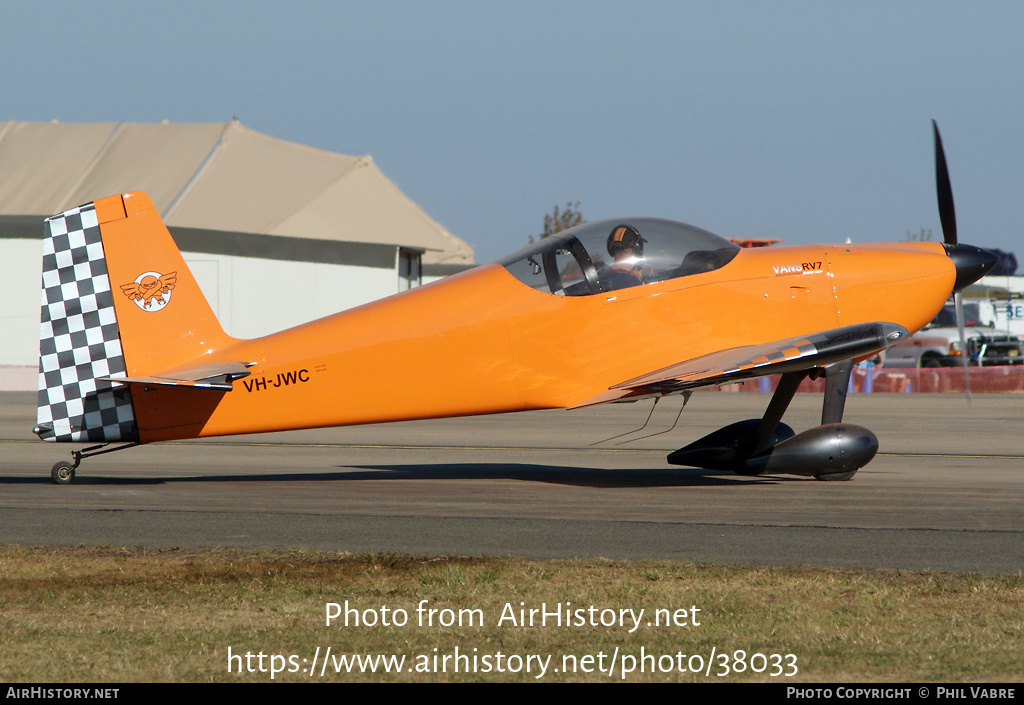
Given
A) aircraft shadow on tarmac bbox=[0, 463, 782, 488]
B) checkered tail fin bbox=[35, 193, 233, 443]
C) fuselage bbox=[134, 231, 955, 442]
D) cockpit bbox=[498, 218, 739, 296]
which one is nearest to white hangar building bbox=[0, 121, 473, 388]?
aircraft shadow on tarmac bbox=[0, 463, 782, 488]

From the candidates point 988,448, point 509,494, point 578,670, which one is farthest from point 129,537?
point 988,448

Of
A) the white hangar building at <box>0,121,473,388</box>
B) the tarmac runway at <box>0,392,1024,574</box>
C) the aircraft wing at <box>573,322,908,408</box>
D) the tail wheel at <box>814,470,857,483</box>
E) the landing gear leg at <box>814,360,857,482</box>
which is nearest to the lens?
the tarmac runway at <box>0,392,1024,574</box>

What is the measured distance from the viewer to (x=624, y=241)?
31.0 feet

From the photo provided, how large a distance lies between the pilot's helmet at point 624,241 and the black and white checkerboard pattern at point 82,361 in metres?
4.70

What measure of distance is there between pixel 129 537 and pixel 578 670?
440 cm

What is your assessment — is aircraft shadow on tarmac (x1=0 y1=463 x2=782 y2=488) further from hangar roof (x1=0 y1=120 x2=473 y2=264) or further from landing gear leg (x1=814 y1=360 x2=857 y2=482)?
hangar roof (x1=0 y1=120 x2=473 y2=264)

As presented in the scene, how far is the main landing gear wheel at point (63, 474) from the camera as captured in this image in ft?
33.3

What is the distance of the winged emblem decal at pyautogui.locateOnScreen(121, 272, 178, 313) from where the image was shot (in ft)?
30.6

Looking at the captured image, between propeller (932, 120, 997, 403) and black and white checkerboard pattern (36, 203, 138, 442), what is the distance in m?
8.33

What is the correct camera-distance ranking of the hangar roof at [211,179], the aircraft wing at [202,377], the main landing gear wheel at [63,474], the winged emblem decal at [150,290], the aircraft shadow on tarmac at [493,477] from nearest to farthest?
the aircraft wing at [202,377], the winged emblem decal at [150,290], the main landing gear wheel at [63,474], the aircraft shadow on tarmac at [493,477], the hangar roof at [211,179]

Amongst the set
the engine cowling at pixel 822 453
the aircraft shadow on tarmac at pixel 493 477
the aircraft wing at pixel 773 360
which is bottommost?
the aircraft shadow on tarmac at pixel 493 477

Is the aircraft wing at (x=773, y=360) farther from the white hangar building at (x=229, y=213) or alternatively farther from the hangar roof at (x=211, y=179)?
the hangar roof at (x=211, y=179)

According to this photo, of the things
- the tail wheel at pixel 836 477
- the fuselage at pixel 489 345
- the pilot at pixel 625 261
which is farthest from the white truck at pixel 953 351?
the pilot at pixel 625 261

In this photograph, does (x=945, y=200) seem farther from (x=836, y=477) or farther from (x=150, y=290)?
(x=150, y=290)
